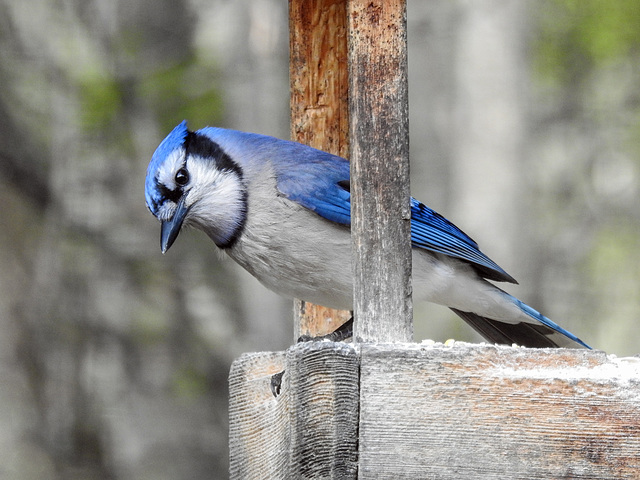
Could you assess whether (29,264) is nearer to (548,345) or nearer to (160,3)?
(160,3)

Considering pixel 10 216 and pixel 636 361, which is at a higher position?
pixel 10 216

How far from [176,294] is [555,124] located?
326 cm

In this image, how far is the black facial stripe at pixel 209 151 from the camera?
11.8ft

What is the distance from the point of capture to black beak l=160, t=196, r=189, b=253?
3404 millimetres

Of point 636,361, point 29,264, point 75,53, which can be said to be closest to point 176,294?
point 29,264

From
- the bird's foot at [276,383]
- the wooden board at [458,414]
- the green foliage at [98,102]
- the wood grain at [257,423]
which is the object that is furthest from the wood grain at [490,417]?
the green foliage at [98,102]

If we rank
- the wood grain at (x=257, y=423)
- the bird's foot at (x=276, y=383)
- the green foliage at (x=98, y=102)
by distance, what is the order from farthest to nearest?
the green foliage at (x=98, y=102) < the bird's foot at (x=276, y=383) < the wood grain at (x=257, y=423)

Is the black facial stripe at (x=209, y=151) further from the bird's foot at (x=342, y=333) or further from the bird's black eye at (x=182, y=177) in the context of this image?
the bird's foot at (x=342, y=333)

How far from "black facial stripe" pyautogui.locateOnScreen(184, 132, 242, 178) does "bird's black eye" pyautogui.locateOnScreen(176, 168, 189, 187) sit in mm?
97

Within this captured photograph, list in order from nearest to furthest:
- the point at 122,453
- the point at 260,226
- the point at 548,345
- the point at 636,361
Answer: the point at 636,361 → the point at 260,226 → the point at 548,345 → the point at 122,453

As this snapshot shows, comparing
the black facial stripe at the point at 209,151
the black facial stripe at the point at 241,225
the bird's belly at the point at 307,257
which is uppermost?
the black facial stripe at the point at 209,151

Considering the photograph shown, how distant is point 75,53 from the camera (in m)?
6.75

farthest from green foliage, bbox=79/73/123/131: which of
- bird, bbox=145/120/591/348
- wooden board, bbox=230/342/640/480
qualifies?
wooden board, bbox=230/342/640/480

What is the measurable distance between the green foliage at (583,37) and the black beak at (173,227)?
193 inches
